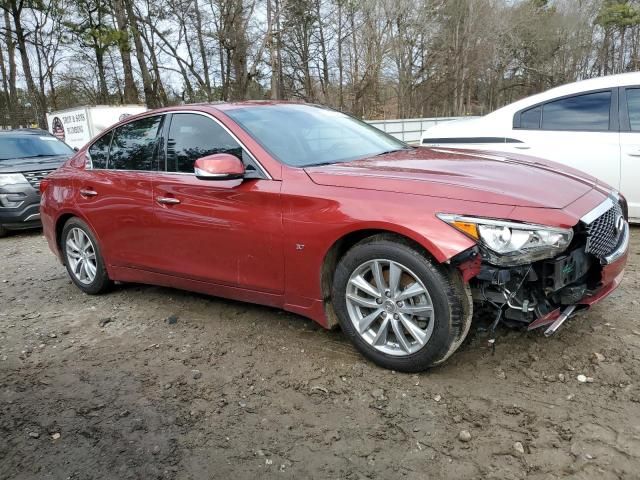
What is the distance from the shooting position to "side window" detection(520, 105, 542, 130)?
18.4ft

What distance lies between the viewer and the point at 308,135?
359 centimetres

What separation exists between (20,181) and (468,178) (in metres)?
7.75

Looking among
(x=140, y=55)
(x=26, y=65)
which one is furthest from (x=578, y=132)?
(x=26, y=65)

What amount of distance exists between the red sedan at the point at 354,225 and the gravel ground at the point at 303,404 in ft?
0.99

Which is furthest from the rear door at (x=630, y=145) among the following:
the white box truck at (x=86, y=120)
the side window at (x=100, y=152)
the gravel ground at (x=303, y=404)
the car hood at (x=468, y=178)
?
the white box truck at (x=86, y=120)

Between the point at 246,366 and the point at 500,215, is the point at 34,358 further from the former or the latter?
the point at 500,215

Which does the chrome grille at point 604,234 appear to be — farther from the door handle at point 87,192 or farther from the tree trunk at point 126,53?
the tree trunk at point 126,53

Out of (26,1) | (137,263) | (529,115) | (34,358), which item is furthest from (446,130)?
(26,1)

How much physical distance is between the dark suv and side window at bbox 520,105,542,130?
7102 millimetres

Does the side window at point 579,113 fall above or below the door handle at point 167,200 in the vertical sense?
above

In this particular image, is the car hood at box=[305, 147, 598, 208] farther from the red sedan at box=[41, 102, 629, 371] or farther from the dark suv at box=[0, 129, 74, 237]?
the dark suv at box=[0, 129, 74, 237]

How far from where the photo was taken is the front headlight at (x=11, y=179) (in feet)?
26.6

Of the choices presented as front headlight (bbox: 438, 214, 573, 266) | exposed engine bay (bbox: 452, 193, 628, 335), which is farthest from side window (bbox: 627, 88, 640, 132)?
front headlight (bbox: 438, 214, 573, 266)

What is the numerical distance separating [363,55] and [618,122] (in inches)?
975
